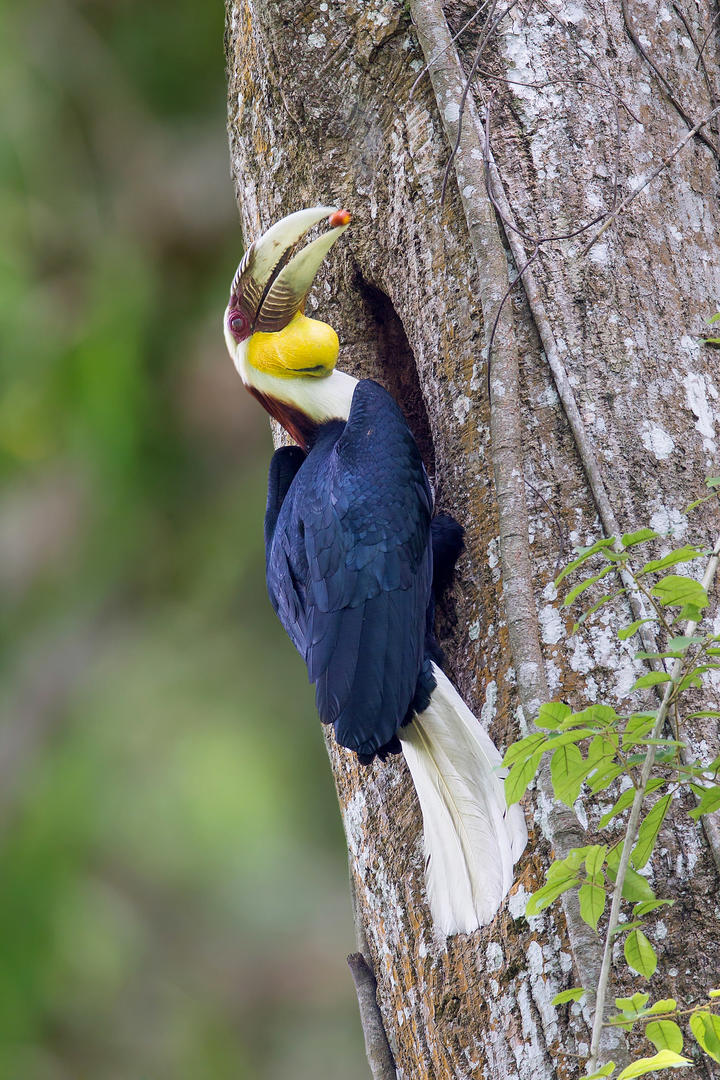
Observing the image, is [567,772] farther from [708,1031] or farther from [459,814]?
[459,814]

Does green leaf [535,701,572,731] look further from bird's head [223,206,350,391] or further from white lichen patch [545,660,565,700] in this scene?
bird's head [223,206,350,391]

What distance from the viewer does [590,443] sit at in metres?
1.77

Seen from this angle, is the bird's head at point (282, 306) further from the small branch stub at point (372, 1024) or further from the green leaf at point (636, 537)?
the small branch stub at point (372, 1024)

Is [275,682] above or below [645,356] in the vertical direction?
above

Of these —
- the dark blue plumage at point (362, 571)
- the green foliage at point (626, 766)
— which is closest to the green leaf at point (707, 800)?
the green foliage at point (626, 766)

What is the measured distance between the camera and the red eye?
236cm

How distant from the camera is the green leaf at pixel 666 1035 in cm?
125

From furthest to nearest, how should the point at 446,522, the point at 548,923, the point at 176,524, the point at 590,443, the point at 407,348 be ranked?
the point at 176,524, the point at 407,348, the point at 446,522, the point at 590,443, the point at 548,923

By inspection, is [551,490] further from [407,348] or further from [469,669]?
[407,348]

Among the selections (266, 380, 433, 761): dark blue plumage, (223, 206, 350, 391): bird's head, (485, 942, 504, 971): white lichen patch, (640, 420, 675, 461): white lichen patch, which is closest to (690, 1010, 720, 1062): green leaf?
(485, 942, 504, 971): white lichen patch

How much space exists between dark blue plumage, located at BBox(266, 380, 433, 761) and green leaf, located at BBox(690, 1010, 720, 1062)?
670 mm

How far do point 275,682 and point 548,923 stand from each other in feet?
15.4

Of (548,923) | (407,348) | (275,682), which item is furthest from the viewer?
(275,682)

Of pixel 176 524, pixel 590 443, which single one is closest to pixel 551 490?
pixel 590 443
